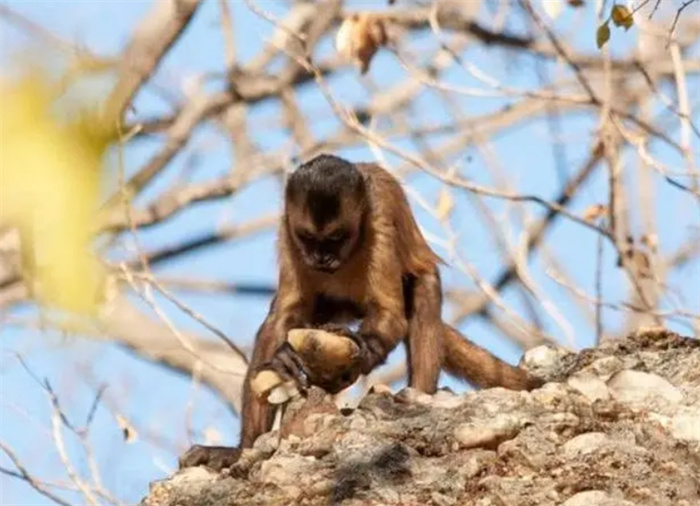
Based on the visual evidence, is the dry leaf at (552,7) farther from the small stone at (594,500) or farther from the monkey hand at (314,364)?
the small stone at (594,500)

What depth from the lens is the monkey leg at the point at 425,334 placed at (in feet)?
22.2

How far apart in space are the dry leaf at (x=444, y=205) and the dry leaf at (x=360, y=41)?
769 millimetres

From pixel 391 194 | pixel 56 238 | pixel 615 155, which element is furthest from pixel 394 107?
pixel 56 238

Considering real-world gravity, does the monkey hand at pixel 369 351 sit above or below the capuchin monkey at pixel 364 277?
below

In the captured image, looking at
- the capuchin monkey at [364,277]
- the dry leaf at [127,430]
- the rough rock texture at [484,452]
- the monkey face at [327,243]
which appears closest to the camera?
the rough rock texture at [484,452]


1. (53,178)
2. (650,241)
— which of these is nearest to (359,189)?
(650,241)

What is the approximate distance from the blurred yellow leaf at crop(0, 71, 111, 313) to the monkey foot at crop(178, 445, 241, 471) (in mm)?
2553

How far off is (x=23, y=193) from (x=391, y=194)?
4.64m

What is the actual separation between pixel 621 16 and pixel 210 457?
1.87 meters

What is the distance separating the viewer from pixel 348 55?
31.9 feet

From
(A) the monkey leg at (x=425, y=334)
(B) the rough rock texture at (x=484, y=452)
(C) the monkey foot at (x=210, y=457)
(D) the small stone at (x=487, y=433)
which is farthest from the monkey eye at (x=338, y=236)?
(D) the small stone at (x=487, y=433)

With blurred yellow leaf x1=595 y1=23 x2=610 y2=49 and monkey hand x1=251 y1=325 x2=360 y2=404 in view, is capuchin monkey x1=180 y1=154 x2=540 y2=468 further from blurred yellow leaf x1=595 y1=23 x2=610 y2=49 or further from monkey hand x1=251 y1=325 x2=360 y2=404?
blurred yellow leaf x1=595 y1=23 x2=610 y2=49

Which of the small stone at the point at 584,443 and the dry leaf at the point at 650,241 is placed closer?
the small stone at the point at 584,443

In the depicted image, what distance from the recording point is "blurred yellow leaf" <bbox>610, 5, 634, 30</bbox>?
577cm
